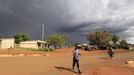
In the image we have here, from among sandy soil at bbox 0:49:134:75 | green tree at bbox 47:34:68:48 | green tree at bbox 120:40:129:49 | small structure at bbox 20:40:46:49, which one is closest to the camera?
sandy soil at bbox 0:49:134:75

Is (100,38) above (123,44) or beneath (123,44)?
above

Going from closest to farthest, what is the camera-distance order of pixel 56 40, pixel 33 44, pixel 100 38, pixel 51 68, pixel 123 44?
pixel 51 68
pixel 33 44
pixel 56 40
pixel 100 38
pixel 123 44

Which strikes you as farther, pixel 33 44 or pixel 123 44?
pixel 123 44

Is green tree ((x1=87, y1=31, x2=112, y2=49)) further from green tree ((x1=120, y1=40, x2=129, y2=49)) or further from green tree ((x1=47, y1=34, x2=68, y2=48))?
green tree ((x1=120, y1=40, x2=129, y2=49))

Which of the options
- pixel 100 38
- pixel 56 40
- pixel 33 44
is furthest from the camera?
pixel 100 38

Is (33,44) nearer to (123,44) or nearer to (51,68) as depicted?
(123,44)

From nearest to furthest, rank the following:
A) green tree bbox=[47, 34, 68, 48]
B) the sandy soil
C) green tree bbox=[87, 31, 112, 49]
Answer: the sandy soil → green tree bbox=[47, 34, 68, 48] → green tree bbox=[87, 31, 112, 49]

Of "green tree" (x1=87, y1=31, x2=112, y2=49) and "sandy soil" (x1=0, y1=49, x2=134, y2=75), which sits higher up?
"green tree" (x1=87, y1=31, x2=112, y2=49)

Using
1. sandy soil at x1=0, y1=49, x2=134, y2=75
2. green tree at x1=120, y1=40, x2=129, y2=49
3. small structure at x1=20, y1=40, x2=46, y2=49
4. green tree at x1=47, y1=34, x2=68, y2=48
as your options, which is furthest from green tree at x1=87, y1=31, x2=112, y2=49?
sandy soil at x1=0, y1=49, x2=134, y2=75

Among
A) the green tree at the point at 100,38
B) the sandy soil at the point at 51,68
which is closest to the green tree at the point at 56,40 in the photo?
the green tree at the point at 100,38

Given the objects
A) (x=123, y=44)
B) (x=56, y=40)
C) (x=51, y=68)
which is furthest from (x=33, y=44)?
(x=51, y=68)

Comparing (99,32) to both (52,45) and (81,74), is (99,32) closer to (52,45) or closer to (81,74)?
(52,45)

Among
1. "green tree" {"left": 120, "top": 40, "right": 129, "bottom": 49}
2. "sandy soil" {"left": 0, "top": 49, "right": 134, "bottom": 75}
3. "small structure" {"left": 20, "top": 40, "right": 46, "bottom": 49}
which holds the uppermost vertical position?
"green tree" {"left": 120, "top": 40, "right": 129, "bottom": 49}

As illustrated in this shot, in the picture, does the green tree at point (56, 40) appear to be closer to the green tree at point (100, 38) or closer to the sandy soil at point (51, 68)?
the green tree at point (100, 38)
